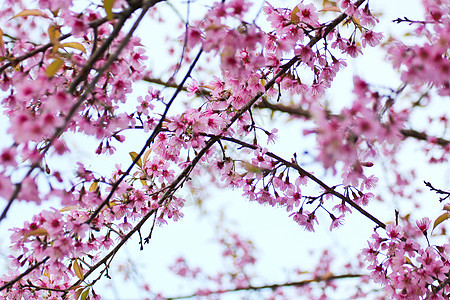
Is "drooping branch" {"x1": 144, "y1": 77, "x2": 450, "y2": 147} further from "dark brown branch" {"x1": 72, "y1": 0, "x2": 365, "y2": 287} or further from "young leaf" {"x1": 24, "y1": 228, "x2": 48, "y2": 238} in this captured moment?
"young leaf" {"x1": 24, "y1": 228, "x2": 48, "y2": 238}

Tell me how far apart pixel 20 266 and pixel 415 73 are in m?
1.53

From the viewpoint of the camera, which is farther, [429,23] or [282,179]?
[282,179]

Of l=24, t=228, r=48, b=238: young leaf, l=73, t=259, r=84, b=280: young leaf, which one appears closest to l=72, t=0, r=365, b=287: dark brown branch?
l=73, t=259, r=84, b=280: young leaf

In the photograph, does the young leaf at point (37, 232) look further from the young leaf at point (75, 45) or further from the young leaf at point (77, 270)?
the young leaf at point (75, 45)

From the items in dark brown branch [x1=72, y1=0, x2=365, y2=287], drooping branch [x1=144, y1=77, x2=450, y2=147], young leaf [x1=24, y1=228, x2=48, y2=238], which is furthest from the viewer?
drooping branch [x1=144, y1=77, x2=450, y2=147]

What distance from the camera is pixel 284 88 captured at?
193 centimetres

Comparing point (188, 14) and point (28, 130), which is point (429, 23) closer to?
point (188, 14)

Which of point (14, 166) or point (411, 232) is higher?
point (411, 232)

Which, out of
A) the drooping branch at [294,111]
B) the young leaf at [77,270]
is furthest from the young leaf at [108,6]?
the drooping branch at [294,111]

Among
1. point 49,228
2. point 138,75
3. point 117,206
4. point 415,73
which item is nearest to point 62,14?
point 138,75

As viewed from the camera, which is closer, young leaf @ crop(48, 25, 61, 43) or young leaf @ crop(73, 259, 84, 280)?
young leaf @ crop(48, 25, 61, 43)

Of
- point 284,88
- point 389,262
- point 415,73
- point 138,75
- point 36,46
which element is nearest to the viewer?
point 415,73

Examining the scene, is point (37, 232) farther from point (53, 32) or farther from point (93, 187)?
point (53, 32)

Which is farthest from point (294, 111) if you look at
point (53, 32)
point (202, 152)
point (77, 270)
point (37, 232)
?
point (37, 232)
